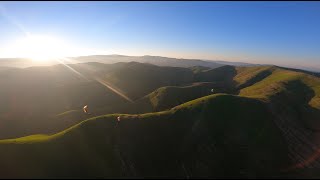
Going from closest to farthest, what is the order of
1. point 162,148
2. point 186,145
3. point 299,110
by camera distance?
point 162,148 < point 186,145 < point 299,110

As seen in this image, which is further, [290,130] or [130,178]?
[290,130]

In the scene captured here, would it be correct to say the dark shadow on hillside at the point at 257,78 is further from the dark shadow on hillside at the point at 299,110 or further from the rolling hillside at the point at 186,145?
the rolling hillside at the point at 186,145

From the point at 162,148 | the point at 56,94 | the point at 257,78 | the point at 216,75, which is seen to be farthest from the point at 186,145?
the point at 216,75

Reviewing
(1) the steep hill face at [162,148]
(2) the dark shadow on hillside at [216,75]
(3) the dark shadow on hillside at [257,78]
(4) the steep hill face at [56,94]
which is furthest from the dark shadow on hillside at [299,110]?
(2) the dark shadow on hillside at [216,75]

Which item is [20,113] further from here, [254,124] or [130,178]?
[254,124]

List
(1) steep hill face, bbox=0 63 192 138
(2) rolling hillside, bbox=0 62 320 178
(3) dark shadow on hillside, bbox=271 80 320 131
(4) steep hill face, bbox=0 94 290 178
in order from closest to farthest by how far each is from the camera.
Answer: (4) steep hill face, bbox=0 94 290 178 < (2) rolling hillside, bbox=0 62 320 178 < (3) dark shadow on hillside, bbox=271 80 320 131 < (1) steep hill face, bbox=0 63 192 138

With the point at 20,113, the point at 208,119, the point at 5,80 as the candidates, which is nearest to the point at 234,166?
the point at 208,119

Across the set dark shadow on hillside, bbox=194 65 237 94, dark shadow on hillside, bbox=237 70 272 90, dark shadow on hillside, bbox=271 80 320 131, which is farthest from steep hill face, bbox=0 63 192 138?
dark shadow on hillside, bbox=271 80 320 131

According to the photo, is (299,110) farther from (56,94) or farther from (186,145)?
(56,94)

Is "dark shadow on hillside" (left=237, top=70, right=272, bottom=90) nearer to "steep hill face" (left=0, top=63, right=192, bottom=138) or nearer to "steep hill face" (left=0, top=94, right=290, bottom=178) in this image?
"steep hill face" (left=0, top=63, right=192, bottom=138)
